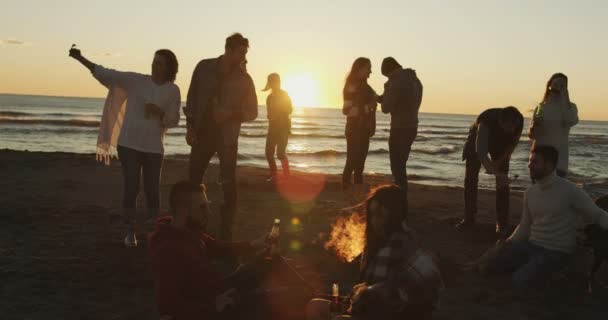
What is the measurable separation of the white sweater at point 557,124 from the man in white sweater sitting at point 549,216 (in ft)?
5.21

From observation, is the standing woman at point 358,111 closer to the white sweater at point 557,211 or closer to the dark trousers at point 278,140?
the dark trousers at point 278,140

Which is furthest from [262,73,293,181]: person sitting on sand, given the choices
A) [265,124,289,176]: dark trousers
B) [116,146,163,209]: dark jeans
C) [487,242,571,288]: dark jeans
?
[487,242,571,288]: dark jeans

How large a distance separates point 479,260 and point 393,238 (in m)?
2.88

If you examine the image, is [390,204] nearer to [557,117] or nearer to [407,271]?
[407,271]

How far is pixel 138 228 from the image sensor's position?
759 cm

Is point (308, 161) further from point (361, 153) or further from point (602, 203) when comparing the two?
point (602, 203)

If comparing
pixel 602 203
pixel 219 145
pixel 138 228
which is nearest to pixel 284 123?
pixel 138 228

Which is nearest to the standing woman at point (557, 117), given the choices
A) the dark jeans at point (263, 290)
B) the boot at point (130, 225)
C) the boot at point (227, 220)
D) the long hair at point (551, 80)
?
the long hair at point (551, 80)

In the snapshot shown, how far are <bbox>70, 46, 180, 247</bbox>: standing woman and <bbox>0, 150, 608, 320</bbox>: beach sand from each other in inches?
33.2

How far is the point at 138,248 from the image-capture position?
641cm

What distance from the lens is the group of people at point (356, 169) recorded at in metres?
3.60

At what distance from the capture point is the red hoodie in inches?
139

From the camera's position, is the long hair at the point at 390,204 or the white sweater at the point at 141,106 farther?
the white sweater at the point at 141,106

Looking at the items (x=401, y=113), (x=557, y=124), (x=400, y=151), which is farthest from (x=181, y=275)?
(x=557, y=124)
